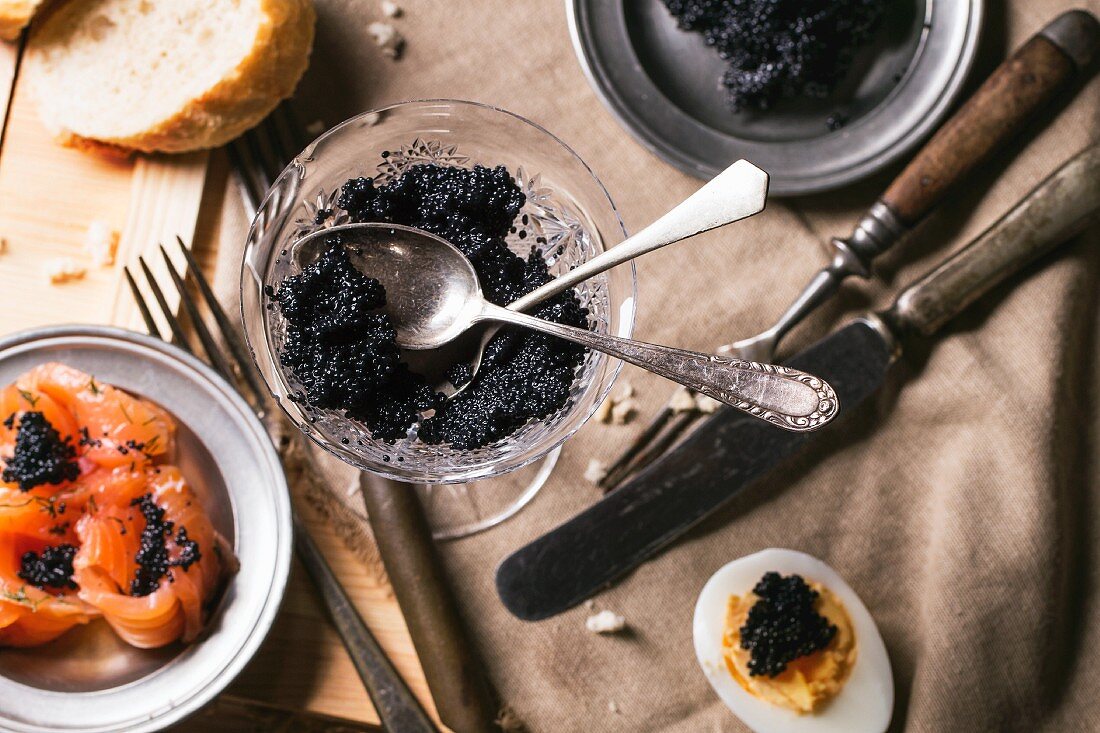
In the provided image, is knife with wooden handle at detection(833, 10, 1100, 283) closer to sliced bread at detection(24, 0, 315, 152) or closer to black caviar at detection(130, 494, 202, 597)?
sliced bread at detection(24, 0, 315, 152)

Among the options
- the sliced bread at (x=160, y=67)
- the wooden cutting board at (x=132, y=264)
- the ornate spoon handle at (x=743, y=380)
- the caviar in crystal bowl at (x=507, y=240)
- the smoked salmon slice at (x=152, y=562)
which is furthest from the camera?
the wooden cutting board at (x=132, y=264)

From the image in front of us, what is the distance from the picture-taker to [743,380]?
143 cm

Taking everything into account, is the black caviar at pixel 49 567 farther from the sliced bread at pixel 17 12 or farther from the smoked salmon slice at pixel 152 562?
the sliced bread at pixel 17 12

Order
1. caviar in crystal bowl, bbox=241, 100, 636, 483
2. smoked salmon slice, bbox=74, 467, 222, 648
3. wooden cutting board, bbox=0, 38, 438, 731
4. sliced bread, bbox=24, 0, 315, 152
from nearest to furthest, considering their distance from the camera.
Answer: caviar in crystal bowl, bbox=241, 100, 636, 483
smoked salmon slice, bbox=74, 467, 222, 648
sliced bread, bbox=24, 0, 315, 152
wooden cutting board, bbox=0, 38, 438, 731

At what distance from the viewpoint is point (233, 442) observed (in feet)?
6.11

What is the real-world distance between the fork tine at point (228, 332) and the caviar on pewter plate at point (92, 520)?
0.19 metres

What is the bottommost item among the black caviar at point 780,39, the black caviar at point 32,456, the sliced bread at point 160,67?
the black caviar at point 32,456

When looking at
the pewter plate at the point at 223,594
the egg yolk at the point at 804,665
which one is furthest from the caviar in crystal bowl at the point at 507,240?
the egg yolk at the point at 804,665

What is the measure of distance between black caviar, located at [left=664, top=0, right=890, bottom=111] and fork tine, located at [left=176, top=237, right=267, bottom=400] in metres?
1.15

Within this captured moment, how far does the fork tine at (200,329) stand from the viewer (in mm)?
1915

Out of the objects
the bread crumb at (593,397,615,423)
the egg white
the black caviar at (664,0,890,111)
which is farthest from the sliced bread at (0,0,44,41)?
the egg white

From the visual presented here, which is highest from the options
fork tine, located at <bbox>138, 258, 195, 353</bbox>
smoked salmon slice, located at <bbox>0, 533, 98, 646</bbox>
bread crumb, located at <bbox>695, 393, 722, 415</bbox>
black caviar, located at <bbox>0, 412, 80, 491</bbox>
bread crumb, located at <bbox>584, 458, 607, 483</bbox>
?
fork tine, located at <bbox>138, 258, 195, 353</bbox>

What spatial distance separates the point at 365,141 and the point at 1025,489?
1.51 meters

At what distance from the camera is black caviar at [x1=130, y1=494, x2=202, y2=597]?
176 centimetres
